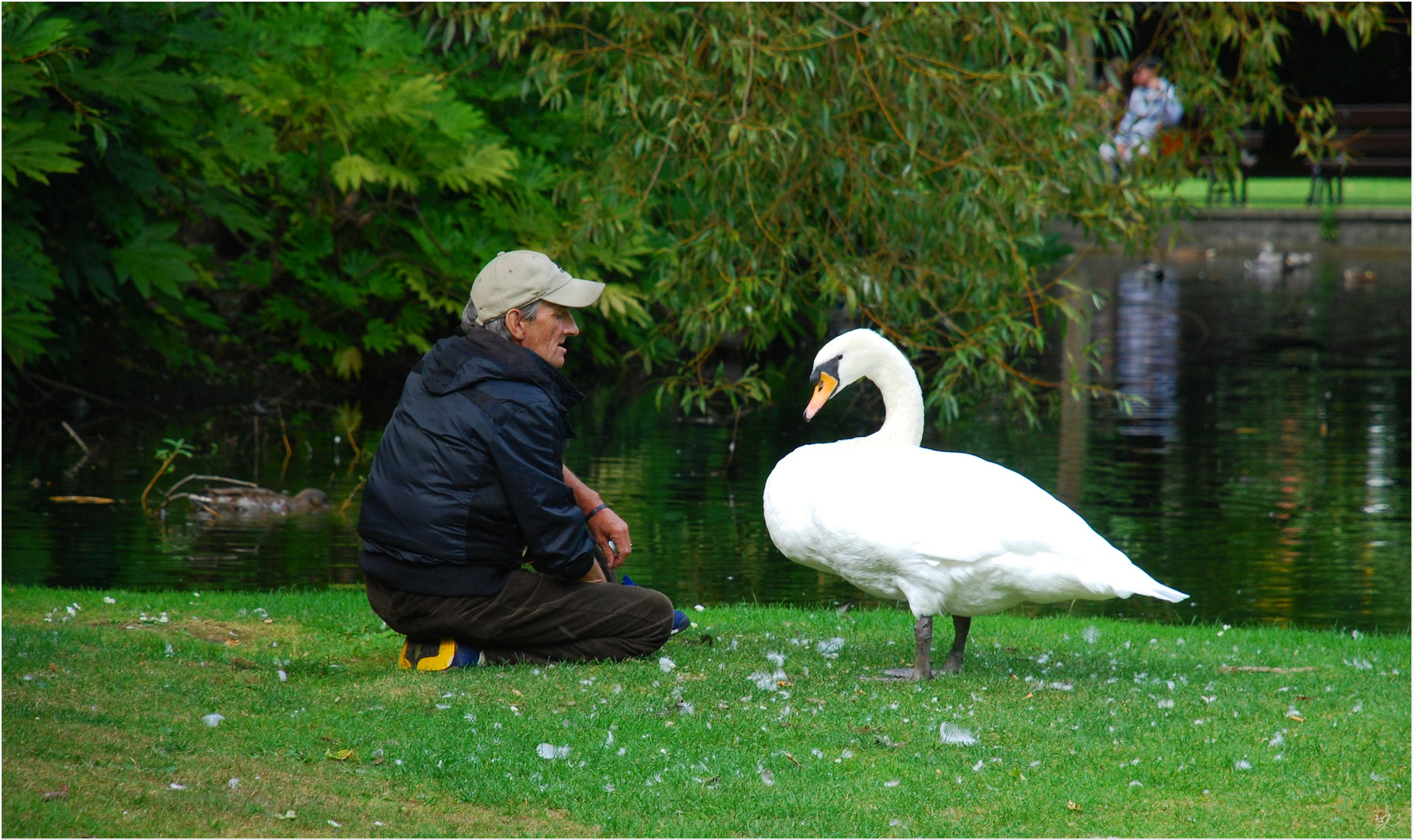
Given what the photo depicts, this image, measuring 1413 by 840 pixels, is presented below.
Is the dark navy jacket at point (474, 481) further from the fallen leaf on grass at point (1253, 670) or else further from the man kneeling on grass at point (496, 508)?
the fallen leaf on grass at point (1253, 670)

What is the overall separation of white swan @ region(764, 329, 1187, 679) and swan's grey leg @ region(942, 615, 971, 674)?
0.67 feet

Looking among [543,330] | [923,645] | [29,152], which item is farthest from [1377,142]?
[543,330]

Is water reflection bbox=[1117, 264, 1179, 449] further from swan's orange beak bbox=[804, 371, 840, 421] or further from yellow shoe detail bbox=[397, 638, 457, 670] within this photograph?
yellow shoe detail bbox=[397, 638, 457, 670]

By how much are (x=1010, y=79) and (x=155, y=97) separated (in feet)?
25.5

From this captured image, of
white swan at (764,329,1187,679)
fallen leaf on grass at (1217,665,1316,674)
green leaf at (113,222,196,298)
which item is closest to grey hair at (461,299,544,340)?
white swan at (764,329,1187,679)

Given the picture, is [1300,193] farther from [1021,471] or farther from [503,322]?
[503,322]

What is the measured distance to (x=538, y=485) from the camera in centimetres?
557

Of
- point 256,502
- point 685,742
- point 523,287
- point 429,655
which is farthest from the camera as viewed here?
point 256,502

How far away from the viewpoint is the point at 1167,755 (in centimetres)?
505

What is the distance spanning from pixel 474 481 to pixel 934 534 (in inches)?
68.0

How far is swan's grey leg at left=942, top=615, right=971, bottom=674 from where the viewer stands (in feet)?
20.3

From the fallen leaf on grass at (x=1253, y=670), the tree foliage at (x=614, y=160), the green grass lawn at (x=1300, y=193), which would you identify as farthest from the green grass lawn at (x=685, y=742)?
the green grass lawn at (x=1300, y=193)

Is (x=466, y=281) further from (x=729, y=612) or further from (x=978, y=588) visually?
(x=978, y=588)

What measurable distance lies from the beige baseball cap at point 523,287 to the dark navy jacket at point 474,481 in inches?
5.0
